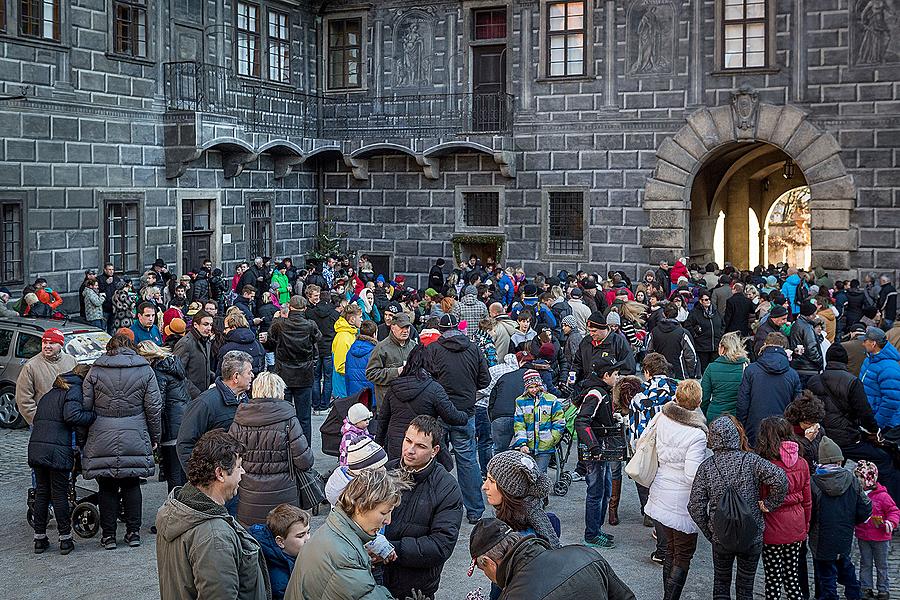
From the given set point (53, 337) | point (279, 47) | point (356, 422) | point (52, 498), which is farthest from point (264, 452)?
point (279, 47)

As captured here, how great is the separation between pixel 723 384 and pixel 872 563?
2.64m

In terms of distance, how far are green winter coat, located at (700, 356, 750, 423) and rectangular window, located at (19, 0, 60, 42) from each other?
1440 centimetres

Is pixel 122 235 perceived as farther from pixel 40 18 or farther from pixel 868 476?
pixel 868 476

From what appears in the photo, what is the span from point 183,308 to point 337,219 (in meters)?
12.5

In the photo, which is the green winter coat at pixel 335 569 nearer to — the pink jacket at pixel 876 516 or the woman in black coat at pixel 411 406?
the woman in black coat at pixel 411 406

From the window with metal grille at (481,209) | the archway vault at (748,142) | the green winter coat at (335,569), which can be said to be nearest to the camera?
the green winter coat at (335,569)

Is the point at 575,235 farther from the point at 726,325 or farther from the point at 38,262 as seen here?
the point at 38,262

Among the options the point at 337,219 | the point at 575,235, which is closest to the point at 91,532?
the point at 575,235

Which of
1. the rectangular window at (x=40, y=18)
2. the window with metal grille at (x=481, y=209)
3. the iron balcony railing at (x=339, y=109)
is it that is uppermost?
the rectangular window at (x=40, y=18)

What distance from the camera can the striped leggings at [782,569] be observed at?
303 inches

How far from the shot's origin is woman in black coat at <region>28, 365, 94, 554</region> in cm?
883

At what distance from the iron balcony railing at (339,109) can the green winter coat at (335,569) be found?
19.1 m

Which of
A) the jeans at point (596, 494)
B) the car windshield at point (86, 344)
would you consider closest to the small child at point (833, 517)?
the jeans at point (596, 494)

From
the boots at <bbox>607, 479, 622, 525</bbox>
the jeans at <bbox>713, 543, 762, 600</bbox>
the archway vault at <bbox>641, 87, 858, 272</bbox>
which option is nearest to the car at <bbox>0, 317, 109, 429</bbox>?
the boots at <bbox>607, 479, 622, 525</bbox>
